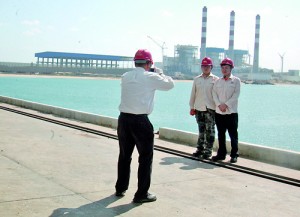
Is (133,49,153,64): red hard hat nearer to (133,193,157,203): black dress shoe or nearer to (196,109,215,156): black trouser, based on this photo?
(133,193,157,203): black dress shoe

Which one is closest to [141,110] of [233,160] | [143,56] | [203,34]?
[143,56]

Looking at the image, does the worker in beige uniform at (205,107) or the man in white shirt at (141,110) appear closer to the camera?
the man in white shirt at (141,110)

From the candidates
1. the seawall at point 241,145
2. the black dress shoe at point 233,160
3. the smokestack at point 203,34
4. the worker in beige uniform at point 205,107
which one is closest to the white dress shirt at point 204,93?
the worker in beige uniform at point 205,107

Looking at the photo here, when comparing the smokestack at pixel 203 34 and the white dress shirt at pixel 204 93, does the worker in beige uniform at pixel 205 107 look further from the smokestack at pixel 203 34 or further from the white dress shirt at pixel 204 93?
the smokestack at pixel 203 34

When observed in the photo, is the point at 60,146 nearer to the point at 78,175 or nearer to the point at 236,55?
the point at 78,175

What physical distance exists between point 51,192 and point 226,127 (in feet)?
11.3

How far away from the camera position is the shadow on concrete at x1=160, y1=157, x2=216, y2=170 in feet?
23.2

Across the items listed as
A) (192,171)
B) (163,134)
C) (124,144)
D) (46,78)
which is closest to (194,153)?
(192,171)

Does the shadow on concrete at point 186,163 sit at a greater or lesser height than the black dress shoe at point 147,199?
lesser

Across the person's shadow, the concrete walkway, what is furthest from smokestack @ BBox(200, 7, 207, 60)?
the person's shadow

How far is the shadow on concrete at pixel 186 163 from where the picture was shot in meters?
7.06

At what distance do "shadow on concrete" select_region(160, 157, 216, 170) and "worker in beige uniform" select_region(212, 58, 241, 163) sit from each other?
A: 1.20ft

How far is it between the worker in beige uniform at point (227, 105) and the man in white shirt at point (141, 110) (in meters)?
2.67

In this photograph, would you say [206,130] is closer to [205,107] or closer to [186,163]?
[205,107]
